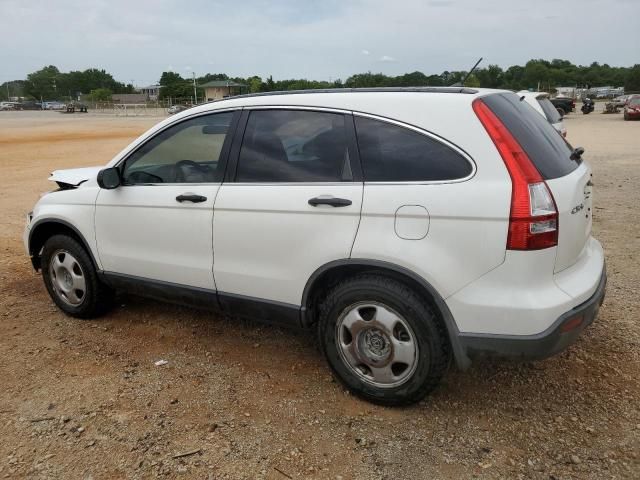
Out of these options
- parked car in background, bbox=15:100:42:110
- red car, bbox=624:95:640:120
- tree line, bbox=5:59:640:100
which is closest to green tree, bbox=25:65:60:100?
tree line, bbox=5:59:640:100

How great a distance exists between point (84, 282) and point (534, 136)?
11.6ft

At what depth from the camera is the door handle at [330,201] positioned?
3035mm

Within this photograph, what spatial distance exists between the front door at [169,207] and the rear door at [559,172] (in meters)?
1.78

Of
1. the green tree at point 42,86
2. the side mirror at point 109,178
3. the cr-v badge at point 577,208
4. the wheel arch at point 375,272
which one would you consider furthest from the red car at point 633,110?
the green tree at point 42,86

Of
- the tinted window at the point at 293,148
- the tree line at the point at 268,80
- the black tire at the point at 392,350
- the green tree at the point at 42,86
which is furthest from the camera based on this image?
the green tree at the point at 42,86

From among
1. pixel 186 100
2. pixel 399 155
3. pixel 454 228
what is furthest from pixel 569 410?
pixel 186 100

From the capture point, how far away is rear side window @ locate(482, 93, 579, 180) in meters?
2.80

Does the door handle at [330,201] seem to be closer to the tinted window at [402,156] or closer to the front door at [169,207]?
the tinted window at [402,156]

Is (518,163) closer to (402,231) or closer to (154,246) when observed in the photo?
(402,231)

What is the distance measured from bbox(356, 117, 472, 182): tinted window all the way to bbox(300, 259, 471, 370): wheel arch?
48cm

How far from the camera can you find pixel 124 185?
13.3 ft

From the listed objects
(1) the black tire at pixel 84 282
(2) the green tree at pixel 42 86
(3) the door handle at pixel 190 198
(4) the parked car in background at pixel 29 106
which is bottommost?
(1) the black tire at pixel 84 282

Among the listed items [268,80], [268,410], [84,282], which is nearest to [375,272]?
[268,410]

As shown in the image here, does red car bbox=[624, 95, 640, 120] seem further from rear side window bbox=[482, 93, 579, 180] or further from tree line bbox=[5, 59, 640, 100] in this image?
rear side window bbox=[482, 93, 579, 180]
